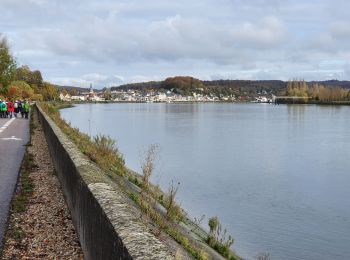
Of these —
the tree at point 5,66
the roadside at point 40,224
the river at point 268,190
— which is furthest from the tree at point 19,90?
the roadside at point 40,224

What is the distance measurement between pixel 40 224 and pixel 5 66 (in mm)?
71962

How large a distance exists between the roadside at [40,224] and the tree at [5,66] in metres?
66.1

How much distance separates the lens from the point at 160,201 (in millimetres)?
14344

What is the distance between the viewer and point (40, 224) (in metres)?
7.56

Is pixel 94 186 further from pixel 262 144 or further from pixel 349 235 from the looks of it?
pixel 262 144

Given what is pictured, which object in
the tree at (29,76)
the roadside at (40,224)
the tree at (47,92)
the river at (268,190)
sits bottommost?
the river at (268,190)

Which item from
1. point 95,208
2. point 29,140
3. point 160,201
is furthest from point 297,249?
point 29,140

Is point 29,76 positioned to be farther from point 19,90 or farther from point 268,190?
point 268,190

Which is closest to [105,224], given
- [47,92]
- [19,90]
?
[19,90]

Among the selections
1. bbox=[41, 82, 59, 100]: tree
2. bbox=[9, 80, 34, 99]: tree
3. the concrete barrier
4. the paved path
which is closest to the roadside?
the paved path

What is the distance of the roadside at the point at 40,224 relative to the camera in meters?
6.31

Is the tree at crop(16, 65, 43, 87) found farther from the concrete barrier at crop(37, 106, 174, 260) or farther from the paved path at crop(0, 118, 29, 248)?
the concrete barrier at crop(37, 106, 174, 260)

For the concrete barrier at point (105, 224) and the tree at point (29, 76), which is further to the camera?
the tree at point (29, 76)

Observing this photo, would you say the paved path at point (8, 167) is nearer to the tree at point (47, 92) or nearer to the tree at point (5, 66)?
the tree at point (5, 66)
